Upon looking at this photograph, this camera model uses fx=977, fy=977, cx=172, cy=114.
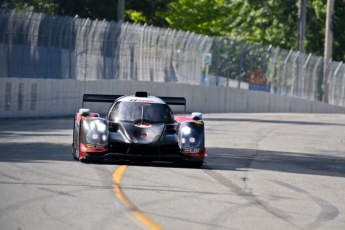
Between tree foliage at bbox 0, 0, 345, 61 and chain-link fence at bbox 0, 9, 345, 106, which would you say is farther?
tree foliage at bbox 0, 0, 345, 61

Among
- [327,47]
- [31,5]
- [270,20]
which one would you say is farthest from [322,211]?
[270,20]

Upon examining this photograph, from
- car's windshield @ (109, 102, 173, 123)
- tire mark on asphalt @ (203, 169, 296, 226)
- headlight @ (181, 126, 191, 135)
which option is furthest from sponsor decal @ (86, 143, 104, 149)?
tire mark on asphalt @ (203, 169, 296, 226)

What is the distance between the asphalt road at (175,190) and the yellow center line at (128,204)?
1 cm

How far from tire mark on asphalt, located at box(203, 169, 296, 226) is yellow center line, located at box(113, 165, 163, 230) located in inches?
54.9

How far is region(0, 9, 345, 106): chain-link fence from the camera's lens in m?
30.6

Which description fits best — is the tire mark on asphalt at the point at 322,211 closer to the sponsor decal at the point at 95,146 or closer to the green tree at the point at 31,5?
the sponsor decal at the point at 95,146

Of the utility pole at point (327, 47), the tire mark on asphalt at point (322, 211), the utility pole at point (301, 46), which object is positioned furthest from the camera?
the utility pole at point (327, 47)

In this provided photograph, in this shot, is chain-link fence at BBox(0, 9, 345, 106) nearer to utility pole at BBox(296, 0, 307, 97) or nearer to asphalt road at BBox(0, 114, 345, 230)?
utility pole at BBox(296, 0, 307, 97)

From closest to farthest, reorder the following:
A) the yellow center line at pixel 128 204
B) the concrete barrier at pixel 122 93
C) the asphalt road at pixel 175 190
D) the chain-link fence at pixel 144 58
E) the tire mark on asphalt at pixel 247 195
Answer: the yellow center line at pixel 128 204, the asphalt road at pixel 175 190, the tire mark on asphalt at pixel 247 195, the concrete barrier at pixel 122 93, the chain-link fence at pixel 144 58

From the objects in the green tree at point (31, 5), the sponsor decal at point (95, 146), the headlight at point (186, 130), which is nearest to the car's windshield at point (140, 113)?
the headlight at point (186, 130)

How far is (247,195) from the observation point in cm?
1205

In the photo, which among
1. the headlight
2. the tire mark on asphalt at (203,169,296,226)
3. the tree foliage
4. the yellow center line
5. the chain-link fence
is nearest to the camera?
the yellow center line

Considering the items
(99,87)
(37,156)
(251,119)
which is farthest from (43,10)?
(37,156)

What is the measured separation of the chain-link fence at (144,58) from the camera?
30609 millimetres
